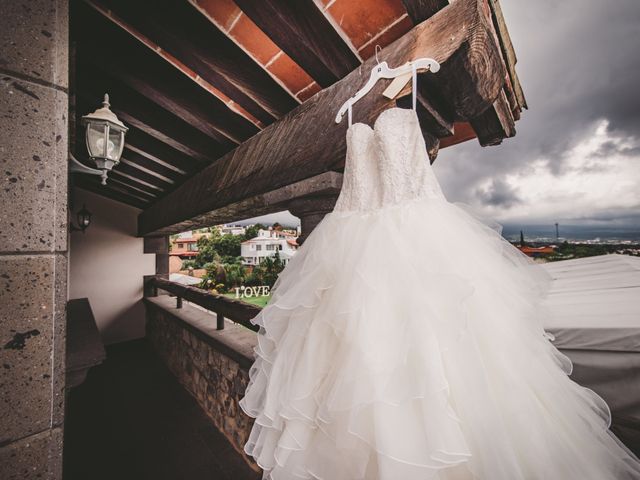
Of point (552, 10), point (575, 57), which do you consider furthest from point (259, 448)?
point (575, 57)

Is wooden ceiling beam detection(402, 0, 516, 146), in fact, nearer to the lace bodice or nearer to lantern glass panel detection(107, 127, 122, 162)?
the lace bodice

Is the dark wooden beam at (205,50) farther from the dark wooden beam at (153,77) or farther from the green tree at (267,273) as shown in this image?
the green tree at (267,273)

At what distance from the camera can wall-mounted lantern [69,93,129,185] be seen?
68.2 inches

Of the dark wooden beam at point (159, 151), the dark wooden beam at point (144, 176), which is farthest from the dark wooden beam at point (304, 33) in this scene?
the dark wooden beam at point (144, 176)

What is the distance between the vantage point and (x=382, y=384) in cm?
58

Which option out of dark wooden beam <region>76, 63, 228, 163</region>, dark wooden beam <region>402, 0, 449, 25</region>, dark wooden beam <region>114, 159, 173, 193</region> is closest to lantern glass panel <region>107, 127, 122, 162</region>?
dark wooden beam <region>76, 63, 228, 163</region>

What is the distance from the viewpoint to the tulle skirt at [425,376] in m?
0.54

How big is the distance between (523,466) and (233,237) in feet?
59.4

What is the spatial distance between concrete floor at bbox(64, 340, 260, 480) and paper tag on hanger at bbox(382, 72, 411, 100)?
2895mm

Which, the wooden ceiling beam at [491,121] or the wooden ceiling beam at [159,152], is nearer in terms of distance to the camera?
the wooden ceiling beam at [491,121]

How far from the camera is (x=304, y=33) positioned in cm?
109

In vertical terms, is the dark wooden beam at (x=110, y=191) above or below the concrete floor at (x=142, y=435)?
above

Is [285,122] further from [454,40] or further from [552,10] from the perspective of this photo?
[552,10]

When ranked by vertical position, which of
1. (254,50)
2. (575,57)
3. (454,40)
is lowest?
(454,40)
